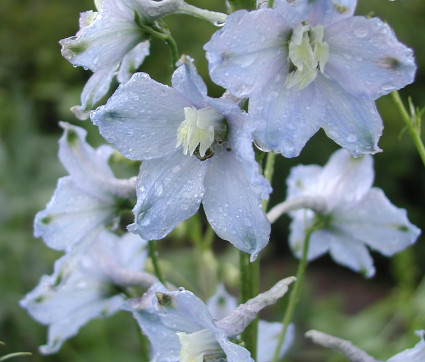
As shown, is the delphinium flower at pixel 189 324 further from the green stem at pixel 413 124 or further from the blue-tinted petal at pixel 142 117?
the green stem at pixel 413 124

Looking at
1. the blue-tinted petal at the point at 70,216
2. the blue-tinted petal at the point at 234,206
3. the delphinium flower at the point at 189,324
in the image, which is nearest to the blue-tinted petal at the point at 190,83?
the blue-tinted petal at the point at 234,206

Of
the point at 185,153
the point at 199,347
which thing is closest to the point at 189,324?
the point at 199,347

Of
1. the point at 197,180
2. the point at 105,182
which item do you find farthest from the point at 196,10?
the point at 105,182

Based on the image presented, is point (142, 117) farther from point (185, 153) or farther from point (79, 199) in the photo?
point (79, 199)

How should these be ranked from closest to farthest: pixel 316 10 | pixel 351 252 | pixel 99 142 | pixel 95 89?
pixel 316 10, pixel 95 89, pixel 351 252, pixel 99 142

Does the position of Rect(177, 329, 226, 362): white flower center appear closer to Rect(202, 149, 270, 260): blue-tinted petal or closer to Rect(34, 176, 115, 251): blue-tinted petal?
Rect(202, 149, 270, 260): blue-tinted petal

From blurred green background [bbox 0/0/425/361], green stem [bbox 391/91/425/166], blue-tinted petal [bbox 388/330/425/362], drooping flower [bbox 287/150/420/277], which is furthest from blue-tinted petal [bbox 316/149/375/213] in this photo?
blurred green background [bbox 0/0/425/361]
